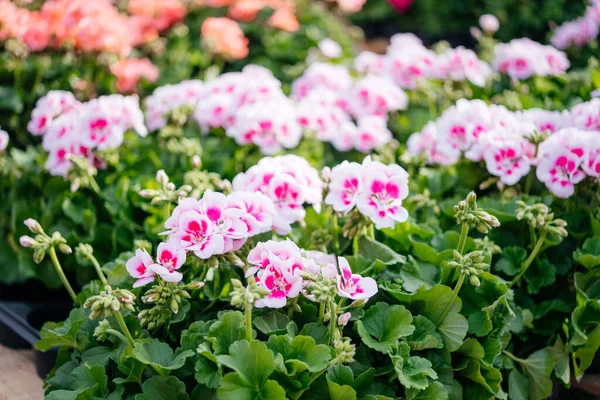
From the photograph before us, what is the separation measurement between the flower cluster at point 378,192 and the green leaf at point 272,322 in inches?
13.6

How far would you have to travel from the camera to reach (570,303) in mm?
1971

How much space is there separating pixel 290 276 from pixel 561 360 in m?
0.90

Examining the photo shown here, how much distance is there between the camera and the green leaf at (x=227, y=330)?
1.42 m

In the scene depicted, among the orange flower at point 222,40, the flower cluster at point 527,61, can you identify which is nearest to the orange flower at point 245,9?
the orange flower at point 222,40

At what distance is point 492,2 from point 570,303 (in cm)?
400

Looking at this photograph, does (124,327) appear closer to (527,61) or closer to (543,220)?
(543,220)

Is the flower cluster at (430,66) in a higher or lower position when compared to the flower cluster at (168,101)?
lower

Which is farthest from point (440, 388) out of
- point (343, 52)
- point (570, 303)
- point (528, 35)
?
point (528, 35)

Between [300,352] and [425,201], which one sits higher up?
[300,352]

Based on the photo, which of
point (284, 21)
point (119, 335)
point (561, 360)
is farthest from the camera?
point (284, 21)

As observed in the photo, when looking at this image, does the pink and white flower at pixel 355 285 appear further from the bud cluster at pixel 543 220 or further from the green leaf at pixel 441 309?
the bud cluster at pixel 543 220

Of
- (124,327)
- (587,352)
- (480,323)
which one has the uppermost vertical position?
(124,327)

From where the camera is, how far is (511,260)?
192 centimetres

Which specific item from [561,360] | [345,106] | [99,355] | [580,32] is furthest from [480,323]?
[580,32]
